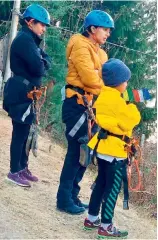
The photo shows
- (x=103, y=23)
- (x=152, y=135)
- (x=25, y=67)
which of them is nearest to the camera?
(x=103, y=23)

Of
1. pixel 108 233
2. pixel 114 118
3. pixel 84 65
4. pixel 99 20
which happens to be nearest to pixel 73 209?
pixel 108 233

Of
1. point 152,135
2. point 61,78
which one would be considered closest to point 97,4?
point 61,78

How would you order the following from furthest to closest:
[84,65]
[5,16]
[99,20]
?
[5,16] < [99,20] < [84,65]

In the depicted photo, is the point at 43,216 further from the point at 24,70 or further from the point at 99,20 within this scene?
the point at 99,20

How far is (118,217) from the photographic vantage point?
5227 millimetres

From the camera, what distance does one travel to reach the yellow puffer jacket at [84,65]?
4488 mm

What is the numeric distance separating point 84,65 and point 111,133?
0.75 m

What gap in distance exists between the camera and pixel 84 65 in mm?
4477

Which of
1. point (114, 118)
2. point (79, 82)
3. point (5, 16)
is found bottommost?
point (5, 16)

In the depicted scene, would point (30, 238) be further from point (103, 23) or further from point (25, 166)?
point (103, 23)

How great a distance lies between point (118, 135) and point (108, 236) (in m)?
0.95

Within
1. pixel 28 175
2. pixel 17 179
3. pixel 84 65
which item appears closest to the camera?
pixel 84 65

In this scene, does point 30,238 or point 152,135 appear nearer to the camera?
point 30,238

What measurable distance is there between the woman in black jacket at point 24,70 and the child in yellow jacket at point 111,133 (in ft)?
3.28
